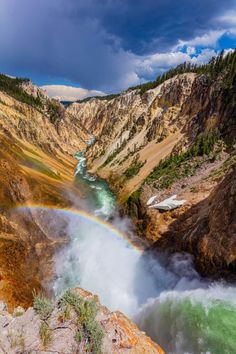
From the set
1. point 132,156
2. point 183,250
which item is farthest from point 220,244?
point 132,156

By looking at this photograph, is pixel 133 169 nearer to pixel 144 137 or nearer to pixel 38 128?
pixel 144 137

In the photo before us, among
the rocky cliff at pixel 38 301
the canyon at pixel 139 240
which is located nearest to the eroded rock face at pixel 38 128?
the canyon at pixel 139 240

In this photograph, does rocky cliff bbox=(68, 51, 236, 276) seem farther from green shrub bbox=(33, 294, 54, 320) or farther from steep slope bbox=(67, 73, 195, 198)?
green shrub bbox=(33, 294, 54, 320)

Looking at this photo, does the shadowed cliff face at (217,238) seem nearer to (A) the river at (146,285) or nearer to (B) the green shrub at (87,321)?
(A) the river at (146,285)

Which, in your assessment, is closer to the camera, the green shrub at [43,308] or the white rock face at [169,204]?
the green shrub at [43,308]

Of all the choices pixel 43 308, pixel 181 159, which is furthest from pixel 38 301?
pixel 181 159

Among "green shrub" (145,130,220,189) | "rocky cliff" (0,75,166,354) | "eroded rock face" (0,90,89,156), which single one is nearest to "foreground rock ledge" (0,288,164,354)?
"rocky cliff" (0,75,166,354)
